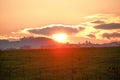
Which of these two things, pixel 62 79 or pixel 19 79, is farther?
pixel 19 79

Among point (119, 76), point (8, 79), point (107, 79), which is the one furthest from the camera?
point (8, 79)

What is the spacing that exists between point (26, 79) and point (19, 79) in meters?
1.13

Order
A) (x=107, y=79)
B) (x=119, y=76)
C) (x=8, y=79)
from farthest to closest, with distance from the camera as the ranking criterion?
(x=8, y=79) → (x=107, y=79) → (x=119, y=76)

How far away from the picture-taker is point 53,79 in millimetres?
39781

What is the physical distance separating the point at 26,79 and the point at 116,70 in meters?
14.1

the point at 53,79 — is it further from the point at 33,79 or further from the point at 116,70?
the point at 116,70

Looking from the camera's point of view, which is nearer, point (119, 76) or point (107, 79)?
point (119, 76)

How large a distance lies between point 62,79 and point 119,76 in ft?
29.8

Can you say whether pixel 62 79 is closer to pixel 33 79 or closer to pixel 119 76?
pixel 33 79

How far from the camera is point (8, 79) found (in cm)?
4222

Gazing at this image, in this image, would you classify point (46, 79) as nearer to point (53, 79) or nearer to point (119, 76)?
point (53, 79)

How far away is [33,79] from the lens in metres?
41.4

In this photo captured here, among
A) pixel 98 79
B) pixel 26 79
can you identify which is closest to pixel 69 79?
pixel 98 79

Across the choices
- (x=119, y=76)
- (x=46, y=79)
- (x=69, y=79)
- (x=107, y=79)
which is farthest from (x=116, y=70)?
(x=46, y=79)
